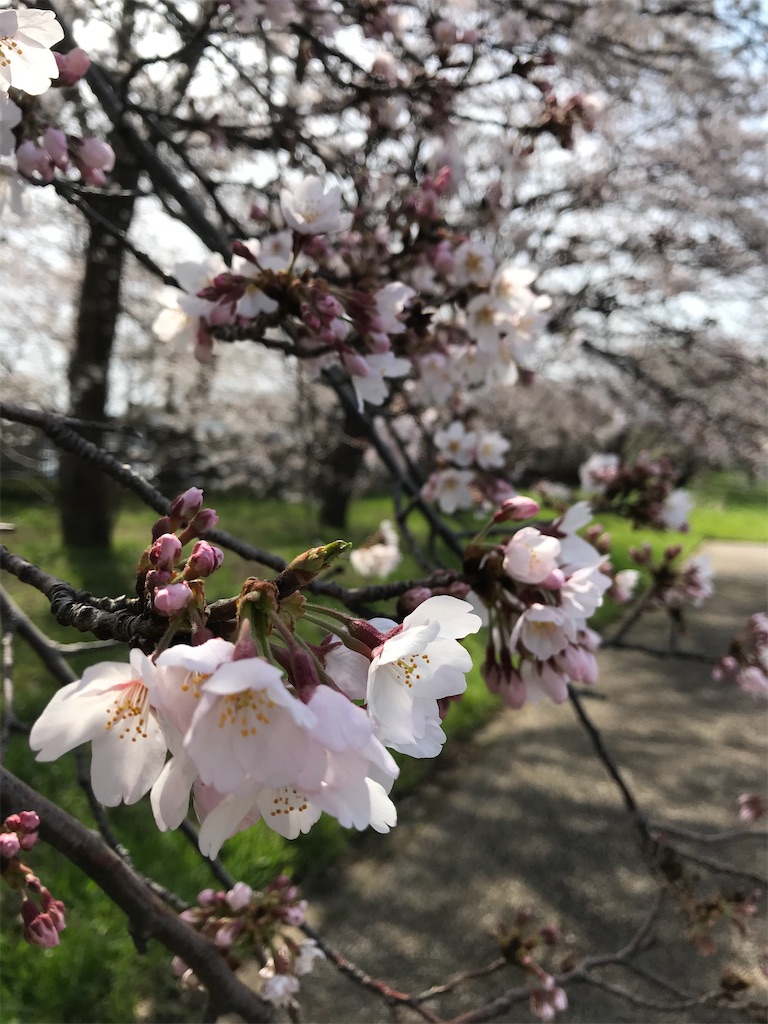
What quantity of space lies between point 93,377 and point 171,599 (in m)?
5.31

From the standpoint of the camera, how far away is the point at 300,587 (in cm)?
55

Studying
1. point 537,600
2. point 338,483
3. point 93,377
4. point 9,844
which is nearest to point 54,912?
point 9,844

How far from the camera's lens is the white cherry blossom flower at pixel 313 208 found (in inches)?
47.2

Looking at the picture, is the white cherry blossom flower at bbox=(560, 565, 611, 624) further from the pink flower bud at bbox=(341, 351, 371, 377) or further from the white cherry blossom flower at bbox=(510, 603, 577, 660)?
the pink flower bud at bbox=(341, 351, 371, 377)

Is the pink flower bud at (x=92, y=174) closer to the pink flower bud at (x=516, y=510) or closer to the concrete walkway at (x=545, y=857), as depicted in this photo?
the pink flower bud at (x=516, y=510)

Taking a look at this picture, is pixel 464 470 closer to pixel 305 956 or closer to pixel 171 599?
pixel 305 956

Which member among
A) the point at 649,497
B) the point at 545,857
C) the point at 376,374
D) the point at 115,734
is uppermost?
the point at 376,374

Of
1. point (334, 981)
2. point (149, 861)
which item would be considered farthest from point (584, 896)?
point (149, 861)

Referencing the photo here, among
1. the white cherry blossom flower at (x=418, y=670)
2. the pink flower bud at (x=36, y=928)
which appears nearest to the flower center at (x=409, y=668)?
the white cherry blossom flower at (x=418, y=670)

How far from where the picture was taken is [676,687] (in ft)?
15.1

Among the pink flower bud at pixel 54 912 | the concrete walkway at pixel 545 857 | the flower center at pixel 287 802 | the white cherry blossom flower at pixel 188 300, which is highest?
the white cherry blossom flower at pixel 188 300

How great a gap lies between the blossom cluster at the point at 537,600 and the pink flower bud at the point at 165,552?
1.48ft

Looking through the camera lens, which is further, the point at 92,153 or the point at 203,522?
the point at 92,153

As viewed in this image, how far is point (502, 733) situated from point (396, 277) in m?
2.71
